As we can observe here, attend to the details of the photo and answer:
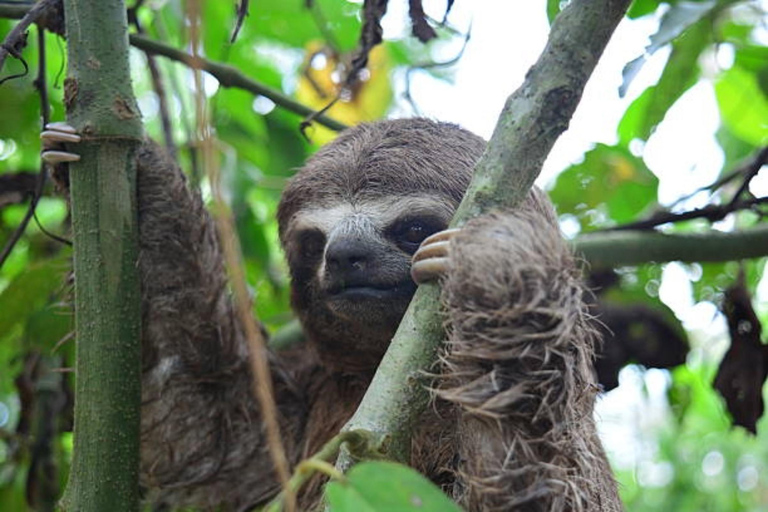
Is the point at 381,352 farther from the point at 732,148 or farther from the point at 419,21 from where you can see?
the point at 732,148

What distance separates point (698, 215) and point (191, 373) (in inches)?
141

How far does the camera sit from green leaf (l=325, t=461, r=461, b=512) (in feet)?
6.42

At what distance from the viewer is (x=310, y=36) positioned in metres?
7.03

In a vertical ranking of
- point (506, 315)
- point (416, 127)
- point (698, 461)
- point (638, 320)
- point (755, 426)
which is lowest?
point (698, 461)

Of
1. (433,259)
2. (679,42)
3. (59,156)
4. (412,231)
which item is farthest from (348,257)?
(679,42)

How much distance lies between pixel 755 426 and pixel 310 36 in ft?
Result: 14.2

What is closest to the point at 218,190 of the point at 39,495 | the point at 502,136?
the point at 502,136

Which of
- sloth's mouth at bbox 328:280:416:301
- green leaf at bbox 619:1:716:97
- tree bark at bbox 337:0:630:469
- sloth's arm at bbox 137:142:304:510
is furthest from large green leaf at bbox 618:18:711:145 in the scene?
sloth's arm at bbox 137:142:304:510

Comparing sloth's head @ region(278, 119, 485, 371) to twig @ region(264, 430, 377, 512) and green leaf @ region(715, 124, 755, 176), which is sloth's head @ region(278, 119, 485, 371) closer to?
twig @ region(264, 430, 377, 512)

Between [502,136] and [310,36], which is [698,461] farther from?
[502,136]

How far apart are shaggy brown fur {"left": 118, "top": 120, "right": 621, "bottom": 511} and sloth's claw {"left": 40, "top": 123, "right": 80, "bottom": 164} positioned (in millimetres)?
1458

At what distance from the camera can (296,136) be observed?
24.6ft

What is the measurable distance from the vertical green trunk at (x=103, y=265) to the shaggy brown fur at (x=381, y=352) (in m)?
1.33

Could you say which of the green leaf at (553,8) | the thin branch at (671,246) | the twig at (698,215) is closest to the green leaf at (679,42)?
the green leaf at (553,8)
